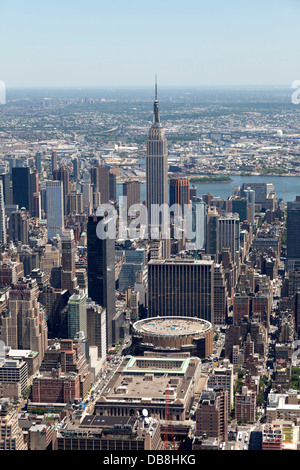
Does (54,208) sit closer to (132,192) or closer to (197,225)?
(132,192)

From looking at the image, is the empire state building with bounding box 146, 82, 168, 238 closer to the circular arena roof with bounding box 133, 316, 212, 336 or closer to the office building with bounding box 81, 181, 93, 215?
the office building with bounding box 81, 181, 93, 215

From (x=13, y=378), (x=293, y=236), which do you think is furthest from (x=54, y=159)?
(x=13, y=378)

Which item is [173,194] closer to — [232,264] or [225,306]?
[232,264]

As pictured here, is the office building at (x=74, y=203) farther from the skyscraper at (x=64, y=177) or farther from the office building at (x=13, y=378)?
the office building at (x=13, y=378)

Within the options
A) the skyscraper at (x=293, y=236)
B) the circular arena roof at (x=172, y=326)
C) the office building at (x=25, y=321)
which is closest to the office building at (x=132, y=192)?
the skyscraper at (x=293, y=236)

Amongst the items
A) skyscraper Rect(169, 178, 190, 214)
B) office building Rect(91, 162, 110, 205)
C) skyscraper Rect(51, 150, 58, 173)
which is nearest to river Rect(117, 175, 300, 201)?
office building Rect(91, 162, 110, 205)
